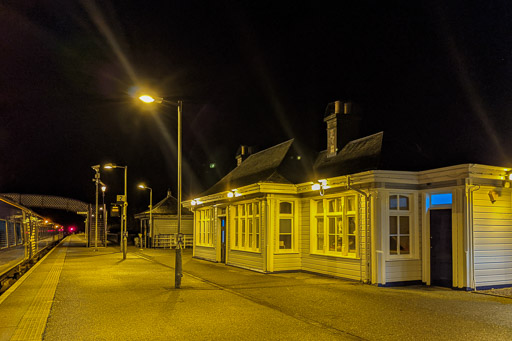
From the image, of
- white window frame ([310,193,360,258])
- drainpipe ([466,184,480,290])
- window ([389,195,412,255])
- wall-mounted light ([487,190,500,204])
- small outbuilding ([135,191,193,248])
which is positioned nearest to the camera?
drainpipe ([466,184,480,290])

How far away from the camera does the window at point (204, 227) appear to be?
2248 cm

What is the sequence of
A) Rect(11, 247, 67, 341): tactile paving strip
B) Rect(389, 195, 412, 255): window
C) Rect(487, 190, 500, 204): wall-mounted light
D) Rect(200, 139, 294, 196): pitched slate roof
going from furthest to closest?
1. Rect(200, 139, 294, 196): pitched slate roof
2. Rect(389, 195, 412, 255): window
3. Rect(487, 190, 500, 204): wall-mounted light
4. Rect(11, 247, 67, 341): tactile paving strip

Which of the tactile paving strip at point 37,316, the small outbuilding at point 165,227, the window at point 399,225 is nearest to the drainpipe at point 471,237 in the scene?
the window at point 399,225

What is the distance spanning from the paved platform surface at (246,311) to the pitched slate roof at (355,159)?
11.8 feet

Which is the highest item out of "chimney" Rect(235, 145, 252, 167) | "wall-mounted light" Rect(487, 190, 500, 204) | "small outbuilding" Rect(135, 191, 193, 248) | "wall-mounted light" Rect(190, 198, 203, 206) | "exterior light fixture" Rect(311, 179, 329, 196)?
"chimney" Rect(235, 145, 252, 167)

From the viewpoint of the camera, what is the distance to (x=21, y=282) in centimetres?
1469

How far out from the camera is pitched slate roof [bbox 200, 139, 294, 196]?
17.1 m

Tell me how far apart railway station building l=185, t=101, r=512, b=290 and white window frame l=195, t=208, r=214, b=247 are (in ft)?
10.5

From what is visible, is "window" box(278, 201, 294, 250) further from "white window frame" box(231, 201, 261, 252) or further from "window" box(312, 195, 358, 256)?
"window" box(312, 195, 358, 256)

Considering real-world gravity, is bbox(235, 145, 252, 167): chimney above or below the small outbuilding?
above

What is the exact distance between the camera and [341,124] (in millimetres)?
17250

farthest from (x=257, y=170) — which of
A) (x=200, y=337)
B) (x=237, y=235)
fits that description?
(x=200, y=337)

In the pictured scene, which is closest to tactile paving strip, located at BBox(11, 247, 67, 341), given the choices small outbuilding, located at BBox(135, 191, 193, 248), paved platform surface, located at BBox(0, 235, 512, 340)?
paved platform surface, located at BBox(0, 235, 512, 340)

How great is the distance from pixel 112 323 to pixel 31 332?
53.5 inches
